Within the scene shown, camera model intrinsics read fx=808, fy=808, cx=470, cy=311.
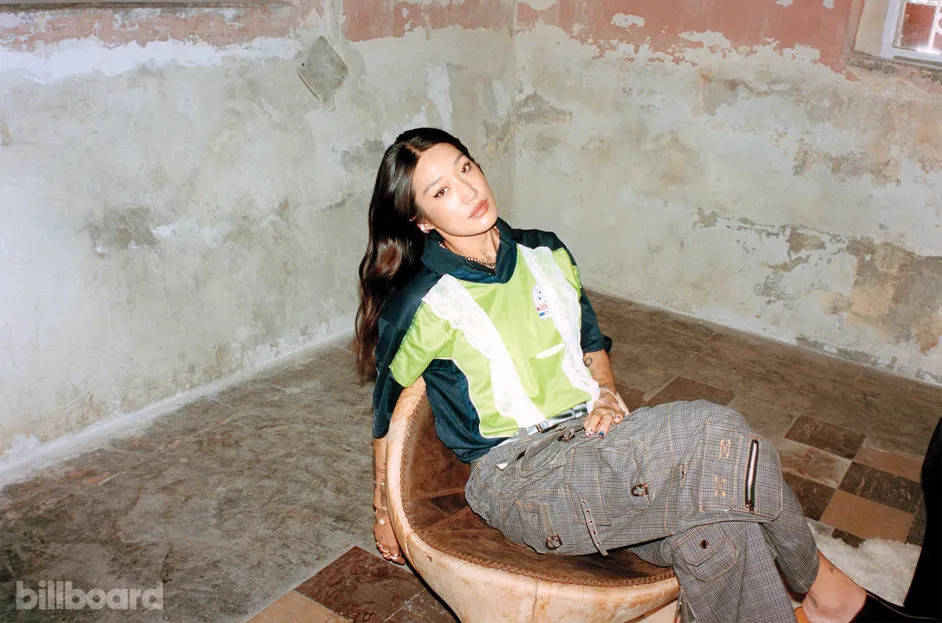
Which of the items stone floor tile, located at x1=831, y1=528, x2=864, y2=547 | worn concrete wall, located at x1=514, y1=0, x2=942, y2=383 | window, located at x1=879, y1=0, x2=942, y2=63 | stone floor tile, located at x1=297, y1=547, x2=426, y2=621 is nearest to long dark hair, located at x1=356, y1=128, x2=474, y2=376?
stone floor tile, located at x1=297, y1=547, x2=426, y2=621

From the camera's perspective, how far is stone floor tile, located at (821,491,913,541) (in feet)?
8.45

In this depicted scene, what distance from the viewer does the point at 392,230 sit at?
6.64ft

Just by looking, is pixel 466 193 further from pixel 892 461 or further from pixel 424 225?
pixel 892 461

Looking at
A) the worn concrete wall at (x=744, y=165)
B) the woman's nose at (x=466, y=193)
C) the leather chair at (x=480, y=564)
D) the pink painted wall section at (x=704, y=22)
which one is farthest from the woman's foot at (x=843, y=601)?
the pink painted wall section at (x=704, y=22)

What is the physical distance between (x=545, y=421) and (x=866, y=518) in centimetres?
139

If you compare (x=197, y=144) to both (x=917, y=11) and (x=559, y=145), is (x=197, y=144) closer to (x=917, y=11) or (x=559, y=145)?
(x=559, y=145)

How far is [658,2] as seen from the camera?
3814 millimetres

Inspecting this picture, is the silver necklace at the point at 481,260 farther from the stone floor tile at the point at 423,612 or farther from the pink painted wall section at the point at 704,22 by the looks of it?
the pink painted wall section at the point at 704,22

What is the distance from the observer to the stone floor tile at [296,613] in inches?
85.4

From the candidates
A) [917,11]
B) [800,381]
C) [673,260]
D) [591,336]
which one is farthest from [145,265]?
[917,11]

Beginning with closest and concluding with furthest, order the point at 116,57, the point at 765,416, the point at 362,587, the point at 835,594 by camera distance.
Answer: the point at 835,594, the point at 362,587, the point at 116,57, the point at 765,416

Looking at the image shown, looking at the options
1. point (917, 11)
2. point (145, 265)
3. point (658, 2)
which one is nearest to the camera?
point (145, 265)

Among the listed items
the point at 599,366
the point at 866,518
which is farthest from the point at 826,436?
the point at 599,366

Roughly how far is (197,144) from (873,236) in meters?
2.84
